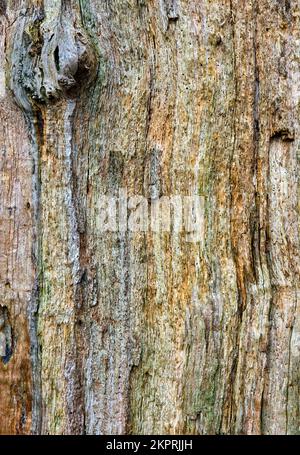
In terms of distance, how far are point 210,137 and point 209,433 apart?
686 millimetres

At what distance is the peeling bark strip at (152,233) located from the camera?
1.28 meters

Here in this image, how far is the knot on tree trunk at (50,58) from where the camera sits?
48.8 inches

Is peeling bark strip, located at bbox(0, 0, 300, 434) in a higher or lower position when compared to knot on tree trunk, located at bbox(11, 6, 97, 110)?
lower

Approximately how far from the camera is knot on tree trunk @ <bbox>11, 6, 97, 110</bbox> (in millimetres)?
1240

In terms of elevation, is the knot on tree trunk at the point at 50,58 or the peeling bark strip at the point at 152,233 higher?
the knot on tree trunk at the point at 50,58

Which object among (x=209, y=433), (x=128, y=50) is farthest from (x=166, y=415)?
(x=128, y=50)

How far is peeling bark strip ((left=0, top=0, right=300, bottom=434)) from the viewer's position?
1284 mm

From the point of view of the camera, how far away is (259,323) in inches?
51.1

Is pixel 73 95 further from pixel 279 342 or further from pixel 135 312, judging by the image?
pixel 279 342

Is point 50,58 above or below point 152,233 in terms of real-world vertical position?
above

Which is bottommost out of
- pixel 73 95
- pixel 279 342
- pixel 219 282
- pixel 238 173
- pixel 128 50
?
pixel 279 342

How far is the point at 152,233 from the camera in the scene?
131cm

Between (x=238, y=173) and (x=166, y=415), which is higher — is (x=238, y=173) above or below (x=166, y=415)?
above

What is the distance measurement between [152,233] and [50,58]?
1.50ft
